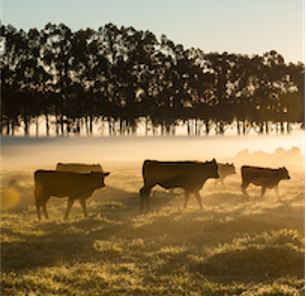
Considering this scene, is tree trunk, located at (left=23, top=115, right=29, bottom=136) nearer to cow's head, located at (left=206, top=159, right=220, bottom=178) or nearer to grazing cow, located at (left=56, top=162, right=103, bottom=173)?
grazing cow, located at (left=56, top=162, right=103, bottom=173)

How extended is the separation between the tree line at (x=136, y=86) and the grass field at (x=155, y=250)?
51.9 meters

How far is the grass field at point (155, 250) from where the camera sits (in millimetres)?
13711

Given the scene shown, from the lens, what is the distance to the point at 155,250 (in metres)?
17.1

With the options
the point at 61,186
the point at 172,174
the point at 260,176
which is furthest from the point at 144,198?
the point at 260,176

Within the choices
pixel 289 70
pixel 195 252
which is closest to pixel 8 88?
pixel 289 70

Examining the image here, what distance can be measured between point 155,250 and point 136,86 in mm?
68676

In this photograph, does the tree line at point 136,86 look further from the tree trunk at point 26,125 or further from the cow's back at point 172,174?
the cow's back at point 172,174

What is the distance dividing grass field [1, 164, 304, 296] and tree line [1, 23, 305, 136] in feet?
170

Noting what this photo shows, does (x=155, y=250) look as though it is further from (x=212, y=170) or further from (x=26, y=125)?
(x=26, y=125)

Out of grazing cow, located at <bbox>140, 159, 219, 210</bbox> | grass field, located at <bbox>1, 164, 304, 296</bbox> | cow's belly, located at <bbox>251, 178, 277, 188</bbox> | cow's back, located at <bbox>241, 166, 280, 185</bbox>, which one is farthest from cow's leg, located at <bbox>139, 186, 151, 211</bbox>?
cow's belly, located at <bbox>251, 178, 277, 188</bbox>

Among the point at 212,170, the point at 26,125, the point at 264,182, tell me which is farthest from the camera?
the point at 26,125

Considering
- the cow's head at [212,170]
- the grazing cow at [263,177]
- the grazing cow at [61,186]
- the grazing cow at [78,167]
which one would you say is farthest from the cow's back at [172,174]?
the grazing cow at [78,167]

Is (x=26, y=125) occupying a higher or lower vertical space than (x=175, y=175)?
A: higher

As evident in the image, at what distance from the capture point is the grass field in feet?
45.0
